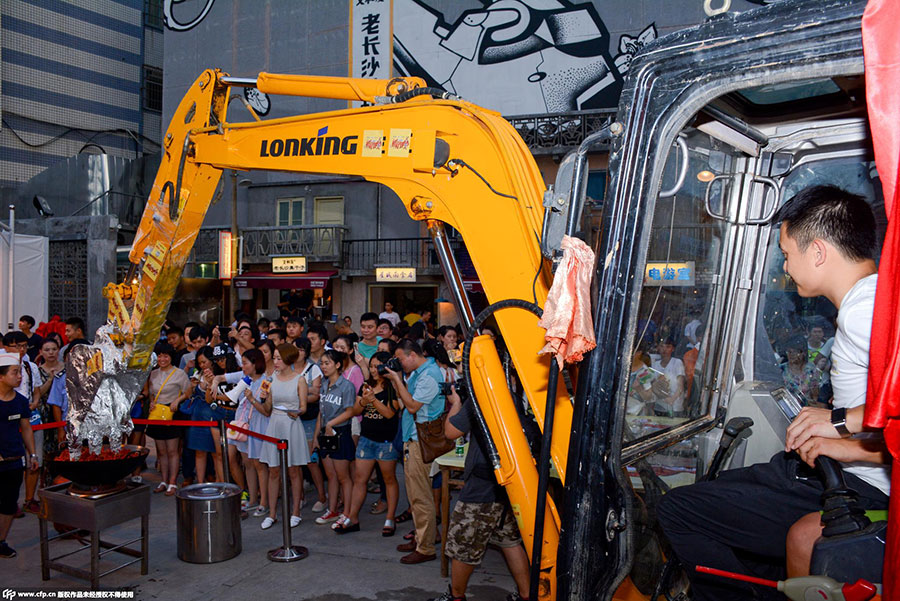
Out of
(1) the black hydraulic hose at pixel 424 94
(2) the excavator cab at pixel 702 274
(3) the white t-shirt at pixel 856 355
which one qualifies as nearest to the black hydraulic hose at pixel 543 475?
(2) the excavator cab at pixel 702 274

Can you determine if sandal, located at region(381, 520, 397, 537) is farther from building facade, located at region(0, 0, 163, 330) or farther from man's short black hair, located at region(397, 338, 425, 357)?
building facade, located at region(0, 0, 163, 330)

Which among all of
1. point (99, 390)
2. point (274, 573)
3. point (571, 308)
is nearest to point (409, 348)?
point (274, 573)

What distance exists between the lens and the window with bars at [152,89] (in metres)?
28.8

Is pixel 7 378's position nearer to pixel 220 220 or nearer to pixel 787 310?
pixel 787 310

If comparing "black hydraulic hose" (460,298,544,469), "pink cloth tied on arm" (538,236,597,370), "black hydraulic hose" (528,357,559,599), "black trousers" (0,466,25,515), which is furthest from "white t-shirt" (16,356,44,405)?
"pink cloth tied on arm" (538,236,597,370)

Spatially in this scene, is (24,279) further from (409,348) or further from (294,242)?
(409,348)

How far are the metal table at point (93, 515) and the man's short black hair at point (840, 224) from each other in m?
5.29

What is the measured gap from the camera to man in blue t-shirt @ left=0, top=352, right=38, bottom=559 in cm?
586

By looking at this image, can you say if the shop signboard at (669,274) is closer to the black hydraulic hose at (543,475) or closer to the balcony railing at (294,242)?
the black hydraulic hose at (543,475)

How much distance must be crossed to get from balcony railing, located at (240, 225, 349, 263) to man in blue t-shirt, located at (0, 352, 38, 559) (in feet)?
55.1

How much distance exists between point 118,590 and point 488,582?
293 cm

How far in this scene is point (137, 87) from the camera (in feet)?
93.9

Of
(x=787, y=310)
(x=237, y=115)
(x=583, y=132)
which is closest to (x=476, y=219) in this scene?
(x=787, y=310)

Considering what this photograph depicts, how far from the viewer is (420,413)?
19.5ft
